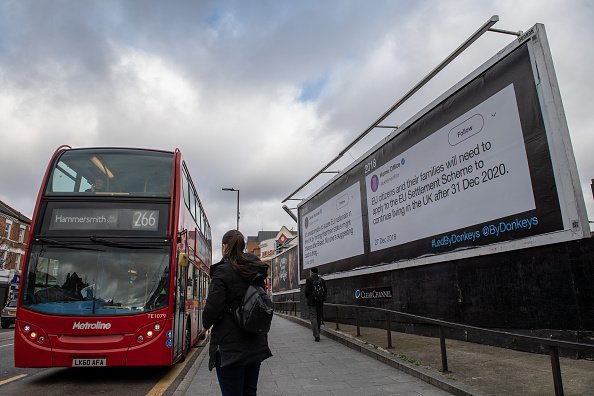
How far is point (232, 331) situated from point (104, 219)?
5.13 meters

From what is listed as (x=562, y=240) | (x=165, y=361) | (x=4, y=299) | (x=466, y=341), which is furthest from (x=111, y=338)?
(x=4, y=299)

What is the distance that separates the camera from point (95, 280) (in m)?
6.94

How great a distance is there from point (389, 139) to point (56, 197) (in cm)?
763

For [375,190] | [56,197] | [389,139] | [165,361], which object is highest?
[389,139]

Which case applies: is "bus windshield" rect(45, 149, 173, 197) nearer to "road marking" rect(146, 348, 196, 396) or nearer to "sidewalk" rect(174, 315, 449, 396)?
"road marking" rect(146, 348, 196, 396)

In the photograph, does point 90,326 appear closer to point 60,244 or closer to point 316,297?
point 60,244

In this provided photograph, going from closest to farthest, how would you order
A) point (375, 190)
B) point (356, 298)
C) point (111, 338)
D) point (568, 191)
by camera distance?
point (568, 191), point (111, 338), point (375, 190), point (356, 298)

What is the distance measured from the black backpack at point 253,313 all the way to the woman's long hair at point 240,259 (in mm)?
154

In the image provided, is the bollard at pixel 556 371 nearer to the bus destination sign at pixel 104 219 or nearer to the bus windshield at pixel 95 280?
the bus windshield at pixel 95 280

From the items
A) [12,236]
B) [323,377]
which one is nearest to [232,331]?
[323,377]

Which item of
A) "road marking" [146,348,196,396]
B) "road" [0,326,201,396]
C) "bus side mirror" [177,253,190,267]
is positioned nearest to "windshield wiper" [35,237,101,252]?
"bus side mirror" [177,253,190,267]

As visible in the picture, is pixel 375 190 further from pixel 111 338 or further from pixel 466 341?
pixel 111 338

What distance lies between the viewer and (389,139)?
36.0 ft

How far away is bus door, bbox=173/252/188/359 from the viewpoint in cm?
736
